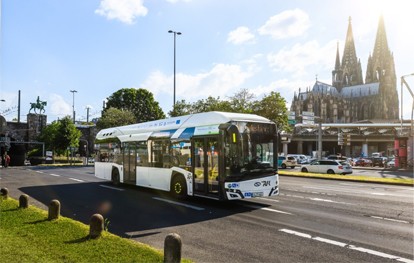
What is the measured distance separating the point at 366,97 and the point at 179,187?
124654mm

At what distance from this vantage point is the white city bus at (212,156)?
36.2ft

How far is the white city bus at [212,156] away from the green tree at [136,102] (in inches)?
2257

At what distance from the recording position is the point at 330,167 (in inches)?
1233

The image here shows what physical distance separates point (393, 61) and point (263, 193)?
439 ft

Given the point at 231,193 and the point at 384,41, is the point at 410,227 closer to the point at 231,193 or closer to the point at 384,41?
the point at 231,193

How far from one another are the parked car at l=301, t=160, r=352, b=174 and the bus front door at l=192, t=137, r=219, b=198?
22.0m

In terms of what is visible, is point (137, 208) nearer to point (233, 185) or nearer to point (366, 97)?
point (233, 185)

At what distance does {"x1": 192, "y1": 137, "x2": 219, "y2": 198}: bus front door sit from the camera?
11406 millimetres

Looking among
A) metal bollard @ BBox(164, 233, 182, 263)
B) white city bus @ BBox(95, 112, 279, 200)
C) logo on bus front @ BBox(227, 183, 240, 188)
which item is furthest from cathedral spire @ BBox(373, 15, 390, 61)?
metal bollard @ BBox(164, 233, 182, 263)

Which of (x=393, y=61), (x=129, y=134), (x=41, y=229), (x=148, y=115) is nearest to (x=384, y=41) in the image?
(x=393, y=61)

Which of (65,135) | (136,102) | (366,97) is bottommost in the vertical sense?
(65,135)

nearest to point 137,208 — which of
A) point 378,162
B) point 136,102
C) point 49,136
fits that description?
point 49,136

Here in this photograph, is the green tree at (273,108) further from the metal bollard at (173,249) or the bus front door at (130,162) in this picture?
the metal bollard at (173,249)

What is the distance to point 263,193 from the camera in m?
11.4
